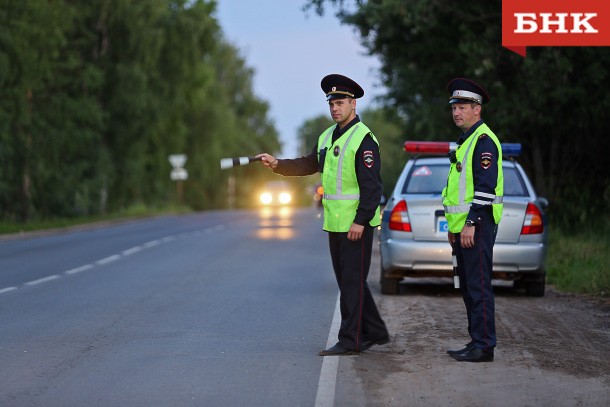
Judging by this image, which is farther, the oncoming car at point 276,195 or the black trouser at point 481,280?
the oncoming car at point 276,195

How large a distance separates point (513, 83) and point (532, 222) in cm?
1141

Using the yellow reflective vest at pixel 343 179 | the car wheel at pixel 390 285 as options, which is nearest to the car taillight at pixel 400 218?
the car wheel at pixel 390 285

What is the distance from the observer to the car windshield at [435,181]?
13.6 metres

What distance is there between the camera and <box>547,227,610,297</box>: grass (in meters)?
14.2

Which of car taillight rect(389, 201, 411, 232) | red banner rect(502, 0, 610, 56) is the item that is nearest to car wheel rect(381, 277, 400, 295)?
car taillight rect(389, 201, 411, 232)

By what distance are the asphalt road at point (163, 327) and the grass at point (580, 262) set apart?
2.91m

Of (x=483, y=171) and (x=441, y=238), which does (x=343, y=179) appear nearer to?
(x=483, y=171)

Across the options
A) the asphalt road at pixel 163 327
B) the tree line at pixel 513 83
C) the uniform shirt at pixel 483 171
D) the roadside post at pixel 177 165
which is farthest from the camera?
the roadside post at pixel 177 165

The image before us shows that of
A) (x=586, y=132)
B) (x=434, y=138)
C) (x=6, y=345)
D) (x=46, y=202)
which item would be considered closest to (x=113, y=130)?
(x=46, y=202)

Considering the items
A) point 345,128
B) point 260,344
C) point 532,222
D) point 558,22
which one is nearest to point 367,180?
point 345,128

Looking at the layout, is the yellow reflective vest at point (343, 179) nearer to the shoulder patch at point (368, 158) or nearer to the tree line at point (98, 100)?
the shoulder patch at point (368, 158)

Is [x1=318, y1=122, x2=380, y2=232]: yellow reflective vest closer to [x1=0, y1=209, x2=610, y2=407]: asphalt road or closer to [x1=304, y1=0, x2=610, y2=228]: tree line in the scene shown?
[x1=0, y1=209, x2=610, y2=407]: asphalt road

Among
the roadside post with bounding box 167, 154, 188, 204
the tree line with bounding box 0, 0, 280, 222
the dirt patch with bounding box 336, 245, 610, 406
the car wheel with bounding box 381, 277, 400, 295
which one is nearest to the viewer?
the dirt patch with bounding box 336, 245, 610, 406

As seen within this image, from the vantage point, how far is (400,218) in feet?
43.9
